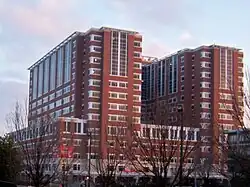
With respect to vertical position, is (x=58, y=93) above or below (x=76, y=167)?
above

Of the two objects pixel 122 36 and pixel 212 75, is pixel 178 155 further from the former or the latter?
pixel 212 75

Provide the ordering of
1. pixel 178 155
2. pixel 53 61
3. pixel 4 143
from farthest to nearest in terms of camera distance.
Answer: pixel 53 61, pixel 4 143, pixel 178 155

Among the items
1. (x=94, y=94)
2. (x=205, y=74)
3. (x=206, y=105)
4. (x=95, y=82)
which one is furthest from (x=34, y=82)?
(x=206, y=105)

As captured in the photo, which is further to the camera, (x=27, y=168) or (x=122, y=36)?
(x=122, y=36)

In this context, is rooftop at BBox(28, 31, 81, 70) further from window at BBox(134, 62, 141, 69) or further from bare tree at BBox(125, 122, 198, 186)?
bare tree at BBox(125, 122, 198, 186)

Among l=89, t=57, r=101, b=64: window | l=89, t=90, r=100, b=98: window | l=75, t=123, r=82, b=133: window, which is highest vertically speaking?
l=89, t=57, r=101, b=64: window

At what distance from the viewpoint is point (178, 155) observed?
2072 cm

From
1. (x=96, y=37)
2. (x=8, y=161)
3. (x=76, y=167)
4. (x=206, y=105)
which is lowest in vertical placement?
(x=76, y=167)

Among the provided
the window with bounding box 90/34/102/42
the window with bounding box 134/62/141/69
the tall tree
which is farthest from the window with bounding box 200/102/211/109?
the tall tree

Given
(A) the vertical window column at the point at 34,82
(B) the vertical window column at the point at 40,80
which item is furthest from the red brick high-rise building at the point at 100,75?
(A) the vertical window column at the point at 34,82

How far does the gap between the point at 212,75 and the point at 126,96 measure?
2297 cm

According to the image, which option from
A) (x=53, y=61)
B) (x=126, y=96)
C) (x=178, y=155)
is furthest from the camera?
(x=53, y=61)

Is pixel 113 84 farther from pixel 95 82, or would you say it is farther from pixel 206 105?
pixel 206 105

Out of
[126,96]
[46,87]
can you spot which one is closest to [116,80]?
[126,96]
